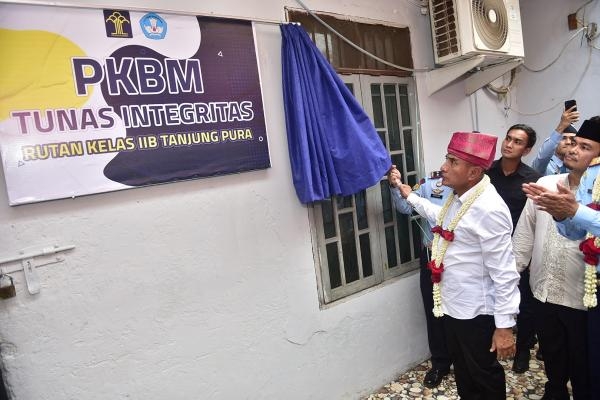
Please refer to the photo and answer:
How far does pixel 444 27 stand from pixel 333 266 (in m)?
2.12

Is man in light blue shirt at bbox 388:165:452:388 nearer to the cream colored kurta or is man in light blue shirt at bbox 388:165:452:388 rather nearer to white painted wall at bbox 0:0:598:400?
white painted wall at bbox 0:0:598:400

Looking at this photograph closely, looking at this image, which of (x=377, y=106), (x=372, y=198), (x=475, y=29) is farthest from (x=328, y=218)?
(x=475, y=29)

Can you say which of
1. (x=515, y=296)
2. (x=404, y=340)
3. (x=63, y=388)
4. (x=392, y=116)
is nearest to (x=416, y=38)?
(x=392, y=116)

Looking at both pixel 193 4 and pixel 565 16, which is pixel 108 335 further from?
pixel 565 16

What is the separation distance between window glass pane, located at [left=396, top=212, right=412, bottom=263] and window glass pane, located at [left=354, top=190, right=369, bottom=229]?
0.39 meters

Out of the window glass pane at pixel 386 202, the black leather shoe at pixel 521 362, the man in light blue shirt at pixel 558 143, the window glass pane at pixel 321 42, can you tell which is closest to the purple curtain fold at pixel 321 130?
the window glass pane at pixel 321 42

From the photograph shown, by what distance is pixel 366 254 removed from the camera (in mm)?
3035

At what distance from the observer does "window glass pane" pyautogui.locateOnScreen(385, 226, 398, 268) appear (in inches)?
126

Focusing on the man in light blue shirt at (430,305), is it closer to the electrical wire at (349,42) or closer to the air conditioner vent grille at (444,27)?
the electrical wire at (349,42)

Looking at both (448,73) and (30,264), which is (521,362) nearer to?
(448,73)

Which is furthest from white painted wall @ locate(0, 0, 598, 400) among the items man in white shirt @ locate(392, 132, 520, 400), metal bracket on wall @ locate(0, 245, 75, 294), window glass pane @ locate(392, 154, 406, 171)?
window glass pane @ locate(392, 154, 406, 171)

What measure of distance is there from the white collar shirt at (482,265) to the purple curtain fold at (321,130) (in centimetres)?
64

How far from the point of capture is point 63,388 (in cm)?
183

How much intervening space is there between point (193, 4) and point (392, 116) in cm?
170
